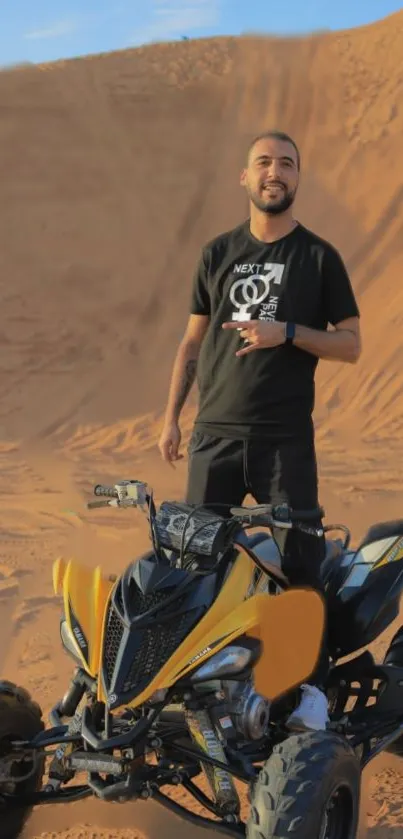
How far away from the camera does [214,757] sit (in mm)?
2920

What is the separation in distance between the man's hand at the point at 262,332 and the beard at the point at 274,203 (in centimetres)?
43

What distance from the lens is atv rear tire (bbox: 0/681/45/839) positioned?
3318mm

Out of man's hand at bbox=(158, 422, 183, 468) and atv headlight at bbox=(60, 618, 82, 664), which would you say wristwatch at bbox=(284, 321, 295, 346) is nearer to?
man's hand at bbox=(158, 422, 183, 468)

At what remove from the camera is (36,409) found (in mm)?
15664

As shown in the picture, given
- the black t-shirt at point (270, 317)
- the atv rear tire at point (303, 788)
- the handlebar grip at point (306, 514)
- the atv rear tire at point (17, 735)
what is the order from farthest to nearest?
the black t-shirt at point (270, 317)
the atv rear tire at point (17, 735)
the handlebar grip at point (306, 514)
the atv rear tire at point (303, 788)

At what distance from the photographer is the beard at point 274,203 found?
3.54 metres

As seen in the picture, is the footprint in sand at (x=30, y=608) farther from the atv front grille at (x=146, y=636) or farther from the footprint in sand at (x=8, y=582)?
the atv front grille at (x=146, y=636)

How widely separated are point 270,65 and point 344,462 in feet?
49.4

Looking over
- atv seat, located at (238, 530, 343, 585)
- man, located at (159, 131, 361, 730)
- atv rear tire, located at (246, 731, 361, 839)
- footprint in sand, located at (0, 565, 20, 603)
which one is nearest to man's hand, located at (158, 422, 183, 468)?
man, located at (159, 131, 361, 730)

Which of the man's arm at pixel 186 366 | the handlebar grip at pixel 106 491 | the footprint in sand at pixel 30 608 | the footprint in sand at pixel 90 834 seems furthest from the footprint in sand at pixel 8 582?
the handlebar grip at pixel 106 491

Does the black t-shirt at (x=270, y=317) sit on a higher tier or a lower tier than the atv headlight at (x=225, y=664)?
higher

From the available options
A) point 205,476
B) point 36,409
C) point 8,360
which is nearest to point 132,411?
point 36,409

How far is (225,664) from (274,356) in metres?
1.13

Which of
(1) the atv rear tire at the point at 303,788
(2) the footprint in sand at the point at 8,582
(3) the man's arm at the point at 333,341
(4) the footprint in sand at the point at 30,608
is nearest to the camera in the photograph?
(1) the atv rear tire at the point at 303,788
